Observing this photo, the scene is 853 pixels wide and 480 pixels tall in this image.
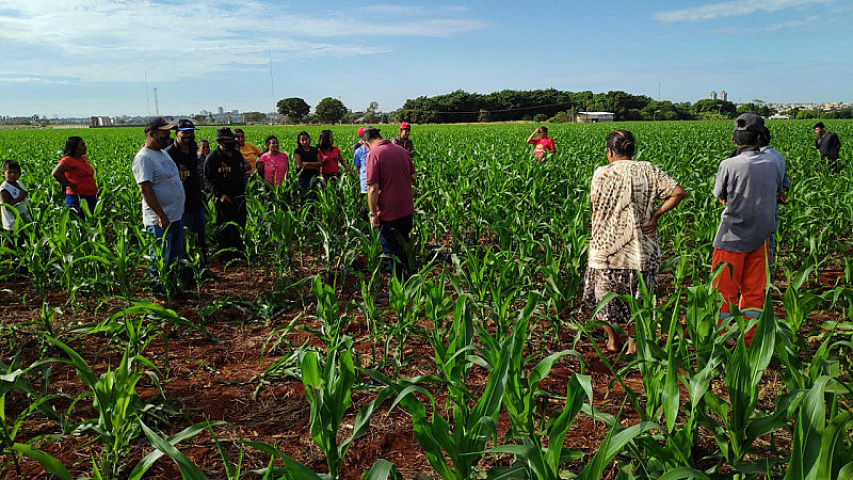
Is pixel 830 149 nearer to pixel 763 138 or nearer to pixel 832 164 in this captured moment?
pixel 832 164

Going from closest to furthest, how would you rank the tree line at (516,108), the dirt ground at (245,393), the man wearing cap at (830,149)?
1. the dirt ground at (245,393)
2. the man wearing cap at (830,149)
3. the tree line at (516,108)

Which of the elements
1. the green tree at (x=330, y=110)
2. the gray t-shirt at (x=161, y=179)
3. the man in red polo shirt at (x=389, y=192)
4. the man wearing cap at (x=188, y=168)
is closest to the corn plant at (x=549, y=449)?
the man in red polo shirt at (x=389, y=192)

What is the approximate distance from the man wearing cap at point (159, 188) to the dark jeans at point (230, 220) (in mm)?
1130

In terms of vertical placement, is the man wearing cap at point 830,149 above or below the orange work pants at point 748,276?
above

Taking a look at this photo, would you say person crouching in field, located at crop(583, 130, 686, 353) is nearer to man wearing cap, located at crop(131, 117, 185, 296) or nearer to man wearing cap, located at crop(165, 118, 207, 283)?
man wearing cap, located at crop(131, 117, 185, 296)

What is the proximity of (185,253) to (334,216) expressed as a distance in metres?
1.83

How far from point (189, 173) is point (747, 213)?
518 centimetres

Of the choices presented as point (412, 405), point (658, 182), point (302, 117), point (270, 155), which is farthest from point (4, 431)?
point (302, 117)

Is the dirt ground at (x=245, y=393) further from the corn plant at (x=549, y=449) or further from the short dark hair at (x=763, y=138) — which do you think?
the short dark hair at (x=763, y=138)

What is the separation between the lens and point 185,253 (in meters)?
5.32

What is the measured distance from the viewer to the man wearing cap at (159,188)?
183 inches

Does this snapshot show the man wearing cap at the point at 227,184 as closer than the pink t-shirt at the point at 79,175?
Yes

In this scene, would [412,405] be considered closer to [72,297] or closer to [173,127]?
[72,297]

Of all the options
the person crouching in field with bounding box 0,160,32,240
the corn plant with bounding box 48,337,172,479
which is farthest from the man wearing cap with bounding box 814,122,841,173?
the person crouching in field with bounding box 0,160,32,240
